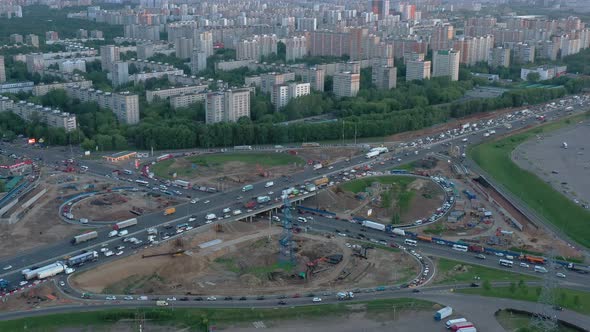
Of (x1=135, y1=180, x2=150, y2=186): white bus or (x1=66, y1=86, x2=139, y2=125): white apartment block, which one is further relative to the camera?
(x1=66, y1=86, x2=139, y2=125): white apartment block

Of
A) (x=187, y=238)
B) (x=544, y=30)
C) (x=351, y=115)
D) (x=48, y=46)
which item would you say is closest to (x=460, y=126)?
(x=351, y=115)

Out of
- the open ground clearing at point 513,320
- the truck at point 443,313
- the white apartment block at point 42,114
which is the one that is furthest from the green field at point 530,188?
the white apartment block at point 42,114

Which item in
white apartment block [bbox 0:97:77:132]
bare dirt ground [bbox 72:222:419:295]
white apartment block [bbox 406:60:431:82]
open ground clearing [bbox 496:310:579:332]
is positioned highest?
white apartment block [bbox 406:60:431:82]

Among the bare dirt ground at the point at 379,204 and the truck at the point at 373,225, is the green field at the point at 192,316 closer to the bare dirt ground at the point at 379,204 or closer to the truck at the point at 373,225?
the truck at the point at 373,225

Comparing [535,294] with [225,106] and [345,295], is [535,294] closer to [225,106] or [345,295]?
[345,295]

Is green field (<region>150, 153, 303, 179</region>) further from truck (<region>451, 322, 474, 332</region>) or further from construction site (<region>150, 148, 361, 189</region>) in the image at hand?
truck (<region>451, 322, 474, 332</region>)

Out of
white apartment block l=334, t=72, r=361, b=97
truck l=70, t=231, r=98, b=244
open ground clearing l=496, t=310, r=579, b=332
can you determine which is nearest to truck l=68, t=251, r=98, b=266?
truck l=70, t=231, r=98, b=244

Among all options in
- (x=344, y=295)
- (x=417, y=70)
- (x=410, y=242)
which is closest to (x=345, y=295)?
(x=344, y=295)
